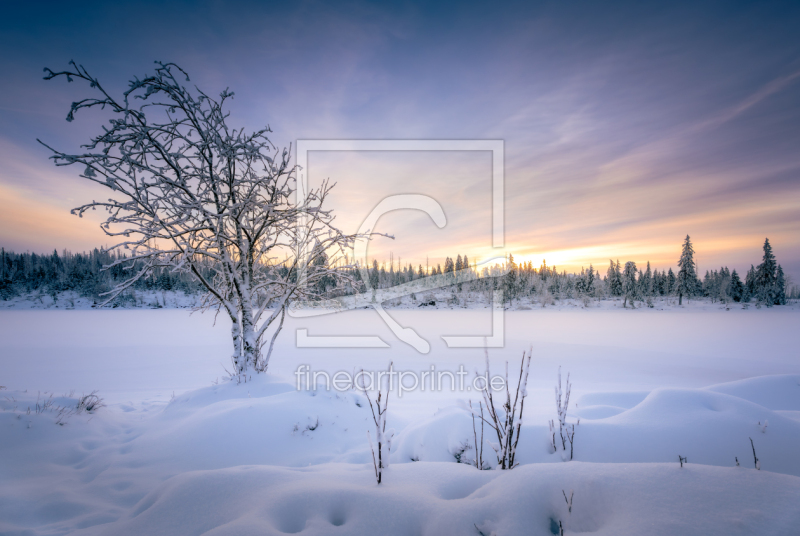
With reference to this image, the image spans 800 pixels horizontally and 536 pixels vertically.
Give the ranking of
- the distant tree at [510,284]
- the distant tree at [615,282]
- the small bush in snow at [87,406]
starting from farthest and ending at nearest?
the distant tree at [510,284]
the distant tree at [615,282]
the small bush in snow at [87,406]

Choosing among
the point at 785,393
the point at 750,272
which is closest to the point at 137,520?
the point at 785,393

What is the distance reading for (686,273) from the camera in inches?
1608

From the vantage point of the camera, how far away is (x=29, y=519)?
264cm

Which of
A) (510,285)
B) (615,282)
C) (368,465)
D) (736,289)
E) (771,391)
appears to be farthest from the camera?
(510,285)

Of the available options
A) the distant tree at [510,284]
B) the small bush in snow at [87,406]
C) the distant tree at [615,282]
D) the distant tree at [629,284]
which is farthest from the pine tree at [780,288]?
the small bush in snow at [87,406]

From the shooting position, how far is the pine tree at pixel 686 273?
130 ft

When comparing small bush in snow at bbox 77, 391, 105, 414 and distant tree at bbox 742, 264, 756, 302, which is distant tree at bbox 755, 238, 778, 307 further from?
small bush in snow at bbox 77, 391, 105, 414

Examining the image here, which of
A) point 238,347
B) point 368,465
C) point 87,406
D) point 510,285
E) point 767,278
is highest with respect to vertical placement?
point 767,278

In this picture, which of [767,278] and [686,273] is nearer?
[767,278]

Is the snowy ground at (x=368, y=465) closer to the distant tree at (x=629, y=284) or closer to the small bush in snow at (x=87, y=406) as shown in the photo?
the small bush in snow at (x=87, y=406)

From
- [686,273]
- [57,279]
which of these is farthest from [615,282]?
[57,279]

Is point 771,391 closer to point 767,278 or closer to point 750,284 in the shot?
point 767,278

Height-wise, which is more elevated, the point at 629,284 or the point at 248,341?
the point at 629,284

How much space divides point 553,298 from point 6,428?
2034 inches
